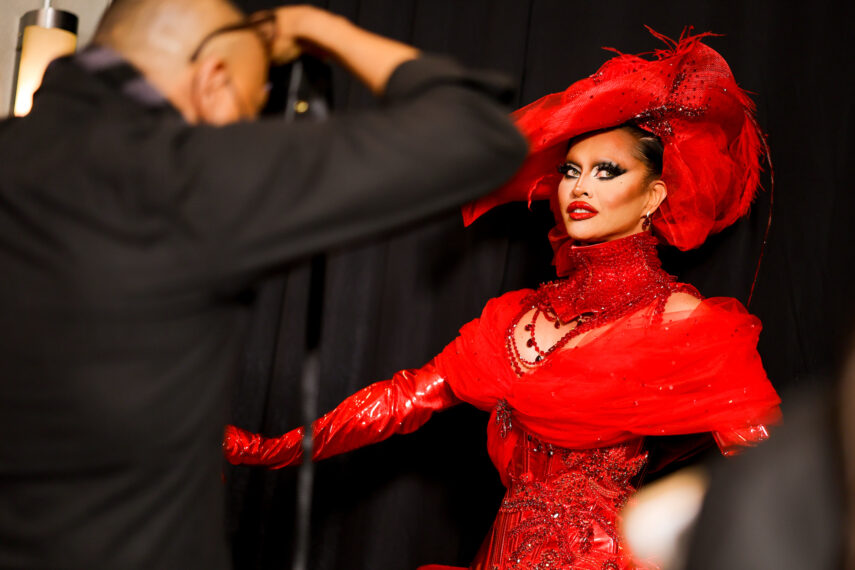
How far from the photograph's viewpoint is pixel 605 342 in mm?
1676

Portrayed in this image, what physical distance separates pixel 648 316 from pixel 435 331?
77 cm

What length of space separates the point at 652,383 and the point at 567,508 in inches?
13.1

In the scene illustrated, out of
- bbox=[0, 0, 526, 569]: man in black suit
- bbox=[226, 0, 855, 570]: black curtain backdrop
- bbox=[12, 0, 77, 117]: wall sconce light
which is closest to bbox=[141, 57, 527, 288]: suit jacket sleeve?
bbox=[0, 0, 526, 569]: man in black suit

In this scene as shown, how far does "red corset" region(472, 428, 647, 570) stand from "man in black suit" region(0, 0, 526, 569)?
3.35 ft

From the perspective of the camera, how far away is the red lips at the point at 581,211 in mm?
1814

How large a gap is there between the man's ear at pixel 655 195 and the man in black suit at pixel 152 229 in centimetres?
117

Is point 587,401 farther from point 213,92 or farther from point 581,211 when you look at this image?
point 213,92

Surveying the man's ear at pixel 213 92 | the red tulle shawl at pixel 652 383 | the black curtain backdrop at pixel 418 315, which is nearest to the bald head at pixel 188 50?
the man's ear at pixel 213 92

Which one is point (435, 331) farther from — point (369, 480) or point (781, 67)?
point (781, 67)

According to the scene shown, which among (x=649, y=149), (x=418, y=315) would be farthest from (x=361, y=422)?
(x=649, y=149)

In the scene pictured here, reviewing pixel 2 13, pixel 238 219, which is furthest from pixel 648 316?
pixel 2 13

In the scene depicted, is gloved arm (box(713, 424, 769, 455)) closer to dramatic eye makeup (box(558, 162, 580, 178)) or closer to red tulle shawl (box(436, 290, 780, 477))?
red tulle shawl (box(436, 290, 780, 477))

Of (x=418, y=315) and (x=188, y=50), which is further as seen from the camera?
(x=418, y=315)

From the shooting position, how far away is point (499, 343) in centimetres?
189
